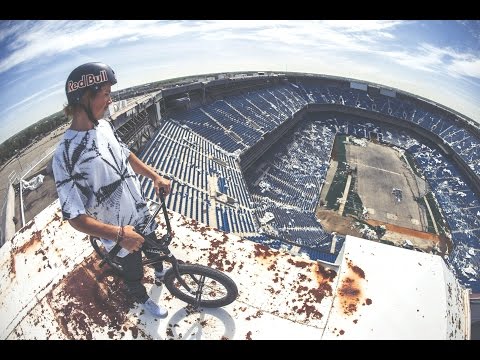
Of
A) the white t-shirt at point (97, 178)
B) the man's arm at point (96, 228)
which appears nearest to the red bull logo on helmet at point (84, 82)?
the white t-shirt at point (97, 178)

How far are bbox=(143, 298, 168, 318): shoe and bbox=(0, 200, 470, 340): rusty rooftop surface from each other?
6 cm

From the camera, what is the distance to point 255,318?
320 cm

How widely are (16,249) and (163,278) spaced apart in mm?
2427

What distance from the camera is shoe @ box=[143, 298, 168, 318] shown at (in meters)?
3.25

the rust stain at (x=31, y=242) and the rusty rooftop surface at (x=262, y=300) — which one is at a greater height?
the rusty rooftop surface at (x=262, y=300)

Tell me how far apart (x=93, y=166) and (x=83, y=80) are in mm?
781

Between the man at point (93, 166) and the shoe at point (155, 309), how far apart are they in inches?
36.4

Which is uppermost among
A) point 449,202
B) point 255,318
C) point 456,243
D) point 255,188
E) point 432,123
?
point 432,123

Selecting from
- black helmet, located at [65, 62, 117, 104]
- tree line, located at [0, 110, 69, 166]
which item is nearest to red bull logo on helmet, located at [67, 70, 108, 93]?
black helmet, located at [65, 62, 117, 104]

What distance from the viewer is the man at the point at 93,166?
2559 mm

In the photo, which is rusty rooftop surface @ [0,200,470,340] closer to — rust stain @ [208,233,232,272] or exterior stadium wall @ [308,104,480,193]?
rust stain @ [208,233,232,272]

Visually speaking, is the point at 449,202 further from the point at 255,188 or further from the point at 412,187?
the point at 255,188

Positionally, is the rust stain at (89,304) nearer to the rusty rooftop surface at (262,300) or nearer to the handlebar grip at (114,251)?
the rusty rooftop surface at (262,300)

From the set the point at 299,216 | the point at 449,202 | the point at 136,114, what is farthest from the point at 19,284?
the point at 449,202
